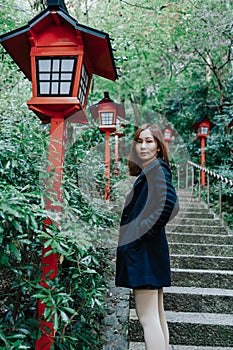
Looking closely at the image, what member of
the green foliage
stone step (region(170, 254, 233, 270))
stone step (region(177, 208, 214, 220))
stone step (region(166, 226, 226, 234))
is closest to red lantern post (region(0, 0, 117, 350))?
the green foliage

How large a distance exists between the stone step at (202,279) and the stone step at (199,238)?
1072mm

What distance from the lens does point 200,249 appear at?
14.8 ft

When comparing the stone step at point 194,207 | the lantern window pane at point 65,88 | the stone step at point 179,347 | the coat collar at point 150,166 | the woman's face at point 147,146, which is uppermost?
the lantern window pane at point 65,88

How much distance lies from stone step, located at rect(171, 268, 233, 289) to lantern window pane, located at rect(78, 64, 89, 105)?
218 cm

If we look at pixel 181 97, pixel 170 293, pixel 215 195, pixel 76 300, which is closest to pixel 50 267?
pixel 76 300

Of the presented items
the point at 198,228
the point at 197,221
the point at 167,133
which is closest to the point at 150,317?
the point at 198,228

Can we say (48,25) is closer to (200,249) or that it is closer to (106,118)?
(200,249)

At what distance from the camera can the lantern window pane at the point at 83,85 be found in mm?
2424

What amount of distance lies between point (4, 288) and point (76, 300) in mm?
520

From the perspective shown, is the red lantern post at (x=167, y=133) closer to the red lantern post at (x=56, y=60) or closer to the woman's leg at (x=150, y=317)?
the red lantern post at (x=56, y=60)

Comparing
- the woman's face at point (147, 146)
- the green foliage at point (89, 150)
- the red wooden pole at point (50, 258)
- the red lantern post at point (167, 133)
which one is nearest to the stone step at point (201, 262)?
the green foliage at point (89, 150)

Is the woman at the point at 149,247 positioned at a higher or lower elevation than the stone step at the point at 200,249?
higher

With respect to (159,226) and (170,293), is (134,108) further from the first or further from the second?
(159,226)

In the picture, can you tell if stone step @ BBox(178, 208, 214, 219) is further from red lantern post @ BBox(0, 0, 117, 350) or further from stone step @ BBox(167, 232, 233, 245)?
red lantern post @ BBox(0, 0, 117, 350)
